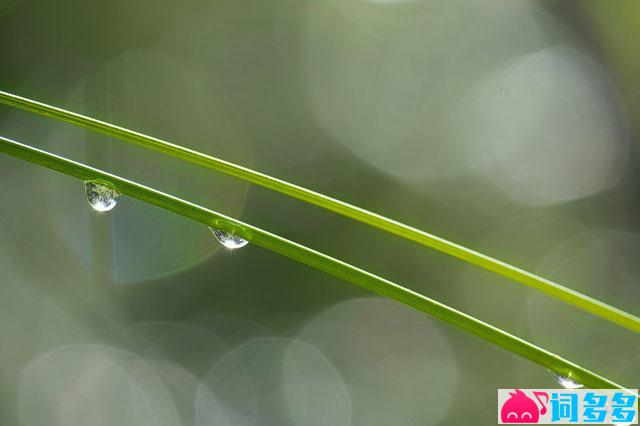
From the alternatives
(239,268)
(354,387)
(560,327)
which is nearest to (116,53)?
(239,268)

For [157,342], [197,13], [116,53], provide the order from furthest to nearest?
[197,13] → [116,53] → [157,342]

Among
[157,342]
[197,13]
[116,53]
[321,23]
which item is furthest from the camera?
[321,23]

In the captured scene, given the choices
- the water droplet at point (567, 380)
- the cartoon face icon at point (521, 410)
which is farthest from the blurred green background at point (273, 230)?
the water droplet at point (567, 380)

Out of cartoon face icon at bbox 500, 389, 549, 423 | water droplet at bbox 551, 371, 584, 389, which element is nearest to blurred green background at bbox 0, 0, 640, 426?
cartoon face icon at bbox 500, 389, 549, 423

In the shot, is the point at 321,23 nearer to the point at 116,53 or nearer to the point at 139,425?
the point at 116,53

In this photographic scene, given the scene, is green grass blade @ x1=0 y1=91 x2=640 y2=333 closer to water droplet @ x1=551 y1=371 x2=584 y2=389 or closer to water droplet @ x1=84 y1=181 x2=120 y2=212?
water droplet @ x1=551 y1=371 x2=584 y2=389
